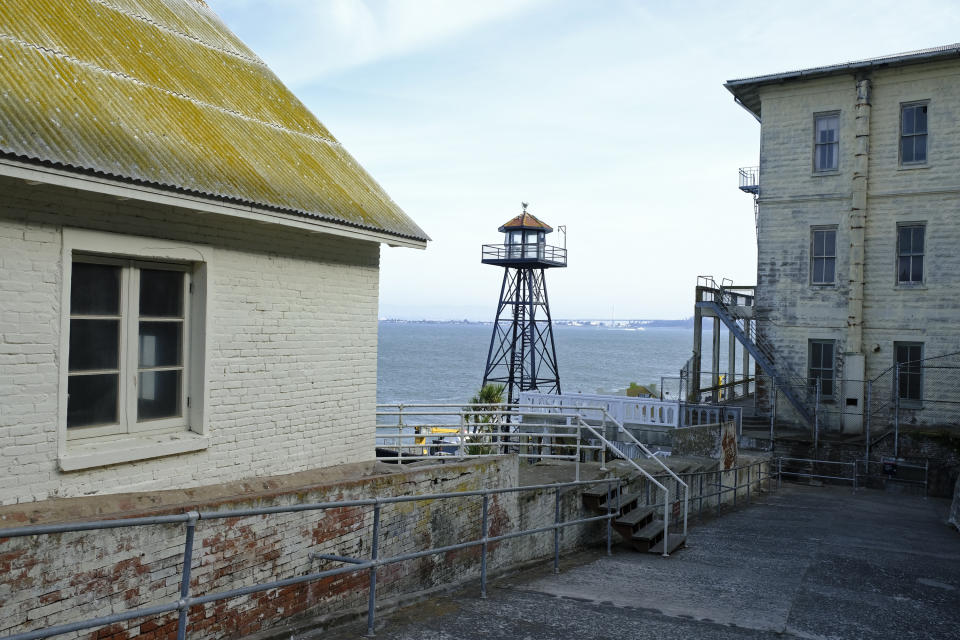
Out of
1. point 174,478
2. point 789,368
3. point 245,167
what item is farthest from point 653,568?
point 789,368

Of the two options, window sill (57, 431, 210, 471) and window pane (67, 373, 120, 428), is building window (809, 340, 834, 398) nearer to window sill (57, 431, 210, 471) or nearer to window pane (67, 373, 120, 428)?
window sill (57, 431, 210, 471)

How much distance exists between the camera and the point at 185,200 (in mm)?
7273

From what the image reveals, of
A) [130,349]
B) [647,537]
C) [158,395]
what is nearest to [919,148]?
[647,537]

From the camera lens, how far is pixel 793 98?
24.8m

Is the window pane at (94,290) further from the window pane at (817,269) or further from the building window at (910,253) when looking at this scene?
the building window at (910,253)

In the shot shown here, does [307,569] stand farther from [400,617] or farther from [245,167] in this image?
[245,167]

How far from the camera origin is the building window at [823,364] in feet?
79.9

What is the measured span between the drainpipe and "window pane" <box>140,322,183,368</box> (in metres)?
20.6

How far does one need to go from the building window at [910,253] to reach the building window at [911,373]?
188 centimetres

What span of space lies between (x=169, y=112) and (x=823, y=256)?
21199 millimetres

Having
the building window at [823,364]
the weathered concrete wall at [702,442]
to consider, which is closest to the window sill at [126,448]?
the weathered concrete wall at [702,442]

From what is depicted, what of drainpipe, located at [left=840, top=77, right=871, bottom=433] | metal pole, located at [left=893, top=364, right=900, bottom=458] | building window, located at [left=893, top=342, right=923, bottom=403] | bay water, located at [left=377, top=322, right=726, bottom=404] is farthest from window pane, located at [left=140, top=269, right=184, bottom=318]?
bay water, located at [left=377, top=322, right=726, bottom=404]

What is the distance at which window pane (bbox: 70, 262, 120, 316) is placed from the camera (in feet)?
23.3

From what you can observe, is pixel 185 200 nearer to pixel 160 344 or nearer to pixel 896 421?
pixel 160 344
